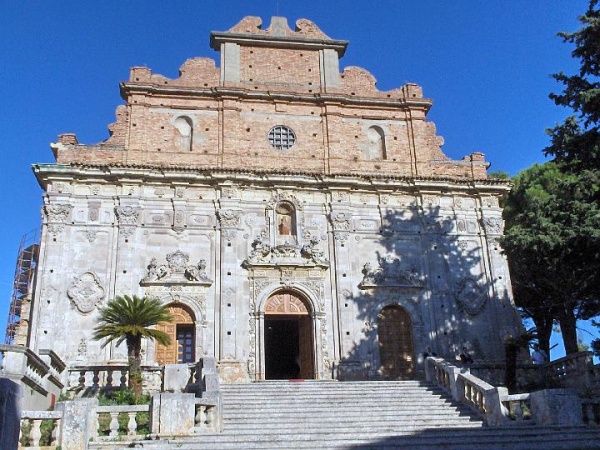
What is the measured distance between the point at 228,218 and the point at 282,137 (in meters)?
4.04

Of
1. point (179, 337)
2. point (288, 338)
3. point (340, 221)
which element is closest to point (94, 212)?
point (179, 337)

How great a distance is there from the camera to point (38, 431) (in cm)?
1042

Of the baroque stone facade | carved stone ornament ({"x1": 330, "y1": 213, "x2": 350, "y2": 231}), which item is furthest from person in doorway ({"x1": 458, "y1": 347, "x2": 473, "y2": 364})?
carved stone ornament ({"x1": 330, "y1": 213, "x2": 350, "y2": 231})

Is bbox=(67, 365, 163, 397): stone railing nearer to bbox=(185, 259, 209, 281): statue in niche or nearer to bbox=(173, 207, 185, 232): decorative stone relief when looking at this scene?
bbox=(185, 259, 209, 281): statue in niche

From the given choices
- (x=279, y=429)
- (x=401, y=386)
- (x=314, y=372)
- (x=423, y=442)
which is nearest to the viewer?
(x=423, y=442)

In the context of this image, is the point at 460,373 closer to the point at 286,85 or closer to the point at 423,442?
the point at 423,442

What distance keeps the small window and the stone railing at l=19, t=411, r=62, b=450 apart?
14.6m

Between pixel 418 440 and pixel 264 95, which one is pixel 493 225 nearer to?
pixel 264 95

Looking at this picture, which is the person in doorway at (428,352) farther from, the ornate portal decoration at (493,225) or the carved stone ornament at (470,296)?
the ornate portal decoration at (493,225)

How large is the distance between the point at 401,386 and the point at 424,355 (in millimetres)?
3836

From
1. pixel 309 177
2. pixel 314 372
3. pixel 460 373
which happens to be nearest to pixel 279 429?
pixel 460 373

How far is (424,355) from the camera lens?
851 inches

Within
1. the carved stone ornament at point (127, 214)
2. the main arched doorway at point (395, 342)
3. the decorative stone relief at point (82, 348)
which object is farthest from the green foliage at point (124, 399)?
the main arched doorway at point (395, 342)

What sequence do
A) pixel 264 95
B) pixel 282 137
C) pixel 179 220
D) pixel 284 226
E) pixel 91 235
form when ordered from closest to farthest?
pixel 91 235 < pixel 179 220 < pixel 284 226 < pixel 282 137 < pixel 264 95
